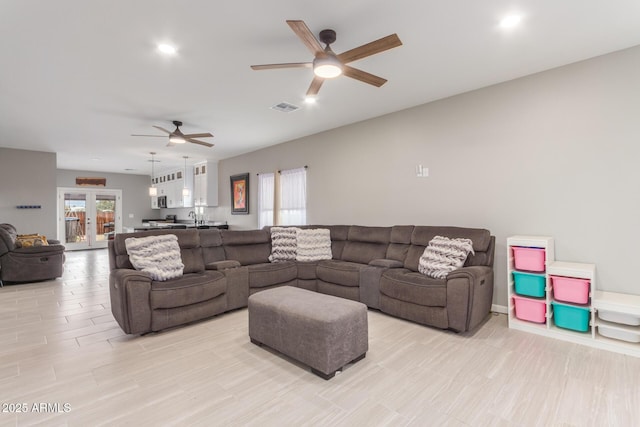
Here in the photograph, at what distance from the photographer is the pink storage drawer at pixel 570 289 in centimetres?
276

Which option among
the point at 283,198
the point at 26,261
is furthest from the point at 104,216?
the point at 283,198

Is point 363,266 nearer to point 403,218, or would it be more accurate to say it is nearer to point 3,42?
point 403,218

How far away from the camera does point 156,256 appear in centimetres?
336

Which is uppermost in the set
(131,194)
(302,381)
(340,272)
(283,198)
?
(131,194)

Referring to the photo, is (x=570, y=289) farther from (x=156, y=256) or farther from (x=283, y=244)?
(x=156, y=256)

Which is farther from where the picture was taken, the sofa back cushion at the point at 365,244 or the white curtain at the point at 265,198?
the white curtain at the point at 265,198

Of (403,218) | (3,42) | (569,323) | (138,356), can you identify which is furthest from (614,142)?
(3,42)

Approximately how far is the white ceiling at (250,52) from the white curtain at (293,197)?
4.89ft

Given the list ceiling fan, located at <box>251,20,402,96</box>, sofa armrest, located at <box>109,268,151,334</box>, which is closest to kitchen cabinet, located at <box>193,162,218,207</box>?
sofa armrest, located at <box>109,268,151,334</box>

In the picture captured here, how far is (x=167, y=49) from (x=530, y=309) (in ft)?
14.2

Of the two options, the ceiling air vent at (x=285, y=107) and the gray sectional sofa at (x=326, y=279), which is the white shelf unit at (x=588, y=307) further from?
the ceiling air vent at (x=285, y=107)

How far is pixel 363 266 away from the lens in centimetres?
398

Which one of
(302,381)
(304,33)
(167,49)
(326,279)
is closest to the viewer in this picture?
(304,33)

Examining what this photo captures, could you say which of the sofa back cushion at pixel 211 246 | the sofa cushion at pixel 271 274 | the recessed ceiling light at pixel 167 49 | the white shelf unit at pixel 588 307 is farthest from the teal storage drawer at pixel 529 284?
the recessed ceiling light at pixel 167 49
